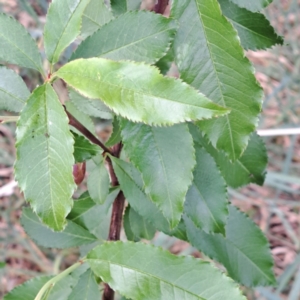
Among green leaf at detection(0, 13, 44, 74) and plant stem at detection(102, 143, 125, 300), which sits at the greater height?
green leaf at detection(0, 13, 44, 74)

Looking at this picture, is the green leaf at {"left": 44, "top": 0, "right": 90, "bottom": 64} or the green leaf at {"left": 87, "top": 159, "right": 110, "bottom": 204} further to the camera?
the green leaf at {"left": 87, "top": 159, "right": 110, "bottom": 204}

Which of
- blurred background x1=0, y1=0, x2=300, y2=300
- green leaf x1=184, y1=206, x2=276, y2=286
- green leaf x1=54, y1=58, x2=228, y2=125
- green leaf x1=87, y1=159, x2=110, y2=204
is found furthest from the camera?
blurred background x1=0, y1=0, x2=300, y2=300

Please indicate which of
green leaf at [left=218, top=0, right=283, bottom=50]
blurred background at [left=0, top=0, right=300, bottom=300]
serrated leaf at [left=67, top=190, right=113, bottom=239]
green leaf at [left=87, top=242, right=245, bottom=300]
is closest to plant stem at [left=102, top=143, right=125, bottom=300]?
serrated leaf at [left=67, top=190, right=113, bottom=239]

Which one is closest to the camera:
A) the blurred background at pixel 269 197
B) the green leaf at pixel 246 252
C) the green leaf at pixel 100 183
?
the green leaf at pixel 100 183

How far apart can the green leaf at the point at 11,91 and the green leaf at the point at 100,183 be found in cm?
14

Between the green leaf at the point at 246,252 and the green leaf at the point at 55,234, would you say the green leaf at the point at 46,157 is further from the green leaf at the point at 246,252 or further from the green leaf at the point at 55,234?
the green leaf at the point at 246,252

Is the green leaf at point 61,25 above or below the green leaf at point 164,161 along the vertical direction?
above

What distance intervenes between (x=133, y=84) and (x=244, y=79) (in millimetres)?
136

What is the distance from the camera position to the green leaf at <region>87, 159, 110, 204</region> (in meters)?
0.60

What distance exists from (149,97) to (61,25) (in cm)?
13

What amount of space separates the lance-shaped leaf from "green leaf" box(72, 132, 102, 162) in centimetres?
13

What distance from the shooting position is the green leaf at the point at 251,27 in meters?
0.50

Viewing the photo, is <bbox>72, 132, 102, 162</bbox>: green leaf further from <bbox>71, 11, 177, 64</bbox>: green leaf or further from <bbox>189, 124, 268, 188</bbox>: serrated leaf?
<bbox>189, 124, 268, 188</bbox>: serrated leaf

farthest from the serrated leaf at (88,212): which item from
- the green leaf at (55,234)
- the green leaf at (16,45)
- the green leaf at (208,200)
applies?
the green leaf at (16,45)
